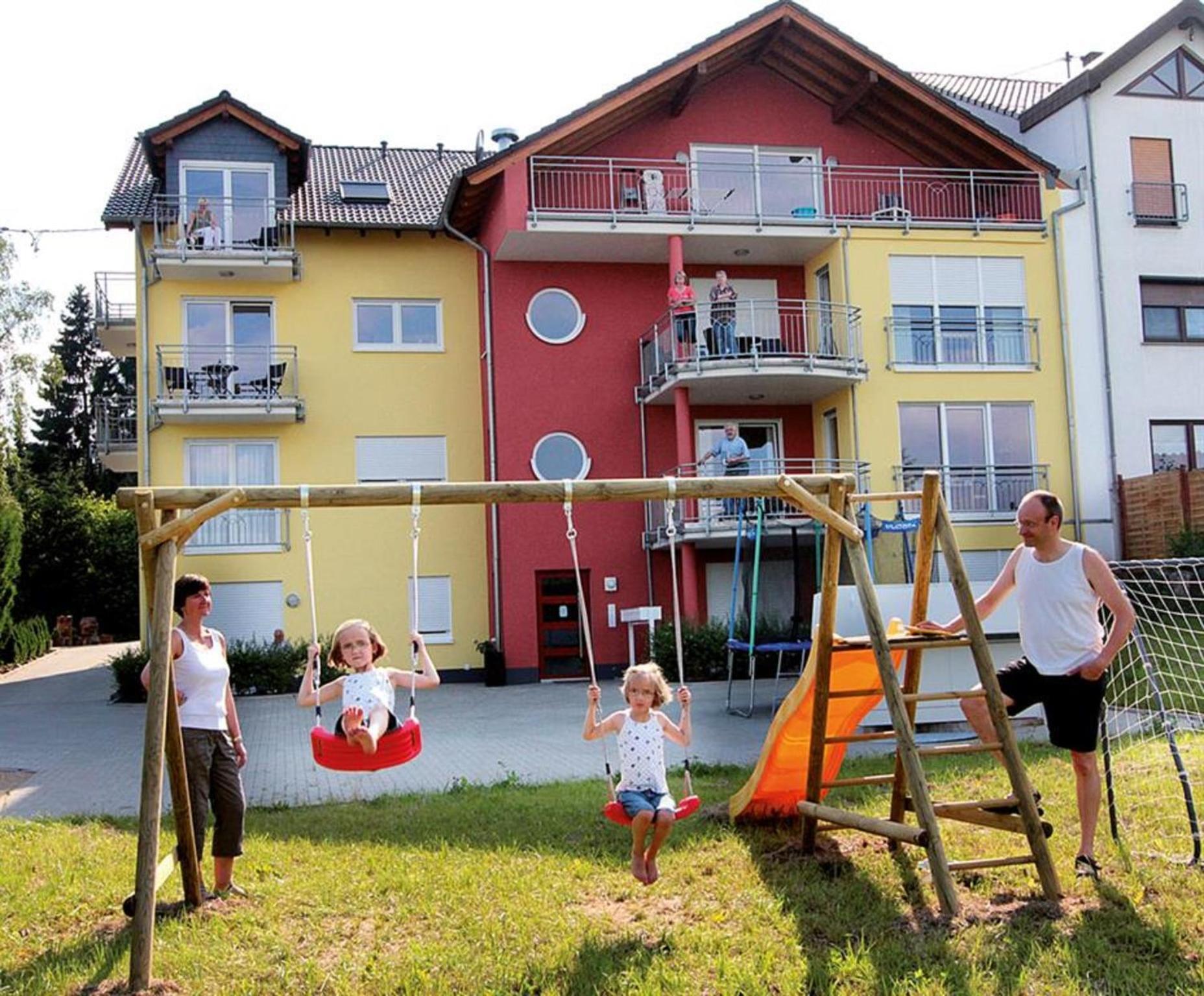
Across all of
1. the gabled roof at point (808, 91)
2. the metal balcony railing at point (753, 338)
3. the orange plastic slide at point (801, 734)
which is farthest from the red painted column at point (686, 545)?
the orange plastic slide at point (801, 734)

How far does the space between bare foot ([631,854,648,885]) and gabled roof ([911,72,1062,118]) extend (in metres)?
24.6

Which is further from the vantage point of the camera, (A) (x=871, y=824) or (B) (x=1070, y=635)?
(A) (x=871, y=824)

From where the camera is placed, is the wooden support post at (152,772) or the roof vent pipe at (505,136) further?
the roof vent pipe at (505,136)

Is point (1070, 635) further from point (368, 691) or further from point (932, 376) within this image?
point (932, 376)

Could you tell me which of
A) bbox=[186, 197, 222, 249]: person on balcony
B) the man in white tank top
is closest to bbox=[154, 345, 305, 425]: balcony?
bbox=[186, 197, 222, 249]: person on balcony

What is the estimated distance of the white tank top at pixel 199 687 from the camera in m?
6.50

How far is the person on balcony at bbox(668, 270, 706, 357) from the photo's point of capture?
21.2 meters

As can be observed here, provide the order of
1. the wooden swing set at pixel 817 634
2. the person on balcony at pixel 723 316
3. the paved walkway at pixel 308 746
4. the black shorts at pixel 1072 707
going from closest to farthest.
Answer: the wooden swing set at pixel 817 634, the black shorts at pixel 1072 707, the paved walkway at pixel 308 746, the person on balcony at pixel 723 316

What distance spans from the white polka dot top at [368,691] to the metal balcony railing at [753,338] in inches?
595

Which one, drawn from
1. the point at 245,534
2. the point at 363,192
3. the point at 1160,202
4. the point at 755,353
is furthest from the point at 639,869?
the point at 1160,202

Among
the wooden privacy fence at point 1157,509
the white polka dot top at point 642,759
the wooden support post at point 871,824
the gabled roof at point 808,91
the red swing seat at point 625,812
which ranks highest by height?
the gabled roof at point 808,91

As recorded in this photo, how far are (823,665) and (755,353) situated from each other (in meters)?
14.5

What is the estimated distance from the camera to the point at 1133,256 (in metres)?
24.3

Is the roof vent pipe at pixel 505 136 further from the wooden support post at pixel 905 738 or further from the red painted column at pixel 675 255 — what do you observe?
the wooden support post at pixel 905 738
